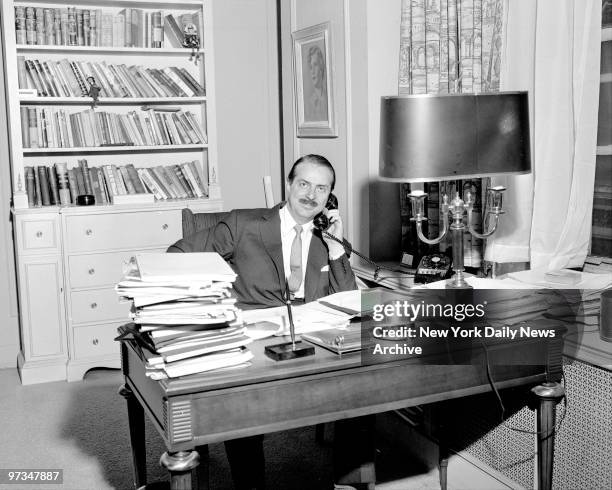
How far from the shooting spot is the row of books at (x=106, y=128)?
4160 mm

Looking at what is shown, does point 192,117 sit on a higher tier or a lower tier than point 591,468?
higher

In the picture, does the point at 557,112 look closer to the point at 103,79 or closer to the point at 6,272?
the point at 103,79

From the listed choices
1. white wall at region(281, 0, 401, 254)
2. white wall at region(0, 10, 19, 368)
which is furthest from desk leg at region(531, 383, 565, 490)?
white wall at region(0, 10, 19, 368)

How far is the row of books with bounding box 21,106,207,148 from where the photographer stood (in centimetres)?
416

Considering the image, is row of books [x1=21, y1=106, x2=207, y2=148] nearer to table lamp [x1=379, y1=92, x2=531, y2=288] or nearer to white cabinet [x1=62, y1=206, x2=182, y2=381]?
white cabinet [x1=62, y1=206, x2=182, y2=381]

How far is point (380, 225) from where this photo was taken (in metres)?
3.72

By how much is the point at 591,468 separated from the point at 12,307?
3.44 metres

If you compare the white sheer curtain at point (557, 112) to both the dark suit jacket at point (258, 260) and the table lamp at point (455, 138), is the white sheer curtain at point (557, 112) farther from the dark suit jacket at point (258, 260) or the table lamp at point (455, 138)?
the dark suit jacket at point (258, 260)

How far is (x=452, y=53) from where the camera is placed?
3209 millimetres

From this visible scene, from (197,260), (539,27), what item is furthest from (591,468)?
(539,27)

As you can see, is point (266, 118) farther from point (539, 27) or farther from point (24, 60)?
point (539, 27)

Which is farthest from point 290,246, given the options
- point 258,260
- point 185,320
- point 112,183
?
point 112,183

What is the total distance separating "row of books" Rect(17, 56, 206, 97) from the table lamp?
2318 mm

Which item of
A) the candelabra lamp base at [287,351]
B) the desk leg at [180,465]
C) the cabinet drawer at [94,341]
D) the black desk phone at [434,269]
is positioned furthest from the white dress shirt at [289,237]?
the cabinet drawer at [94,341]
